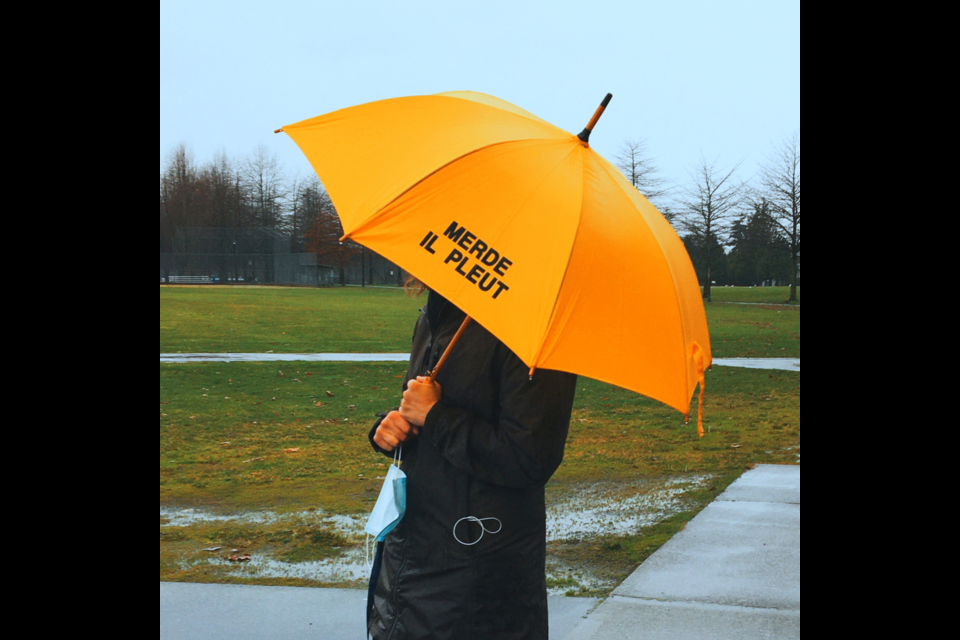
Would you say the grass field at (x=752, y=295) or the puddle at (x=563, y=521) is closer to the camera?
the puddle at (x=563, y=521)

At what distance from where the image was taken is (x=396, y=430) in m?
2.49

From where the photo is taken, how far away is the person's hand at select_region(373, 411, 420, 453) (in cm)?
248

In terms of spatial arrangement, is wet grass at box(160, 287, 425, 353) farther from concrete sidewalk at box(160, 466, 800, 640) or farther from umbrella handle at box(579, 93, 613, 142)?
umbrella handle at box(579, 93, 613, 142)

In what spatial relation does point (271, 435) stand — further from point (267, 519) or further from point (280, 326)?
point (280, 326)

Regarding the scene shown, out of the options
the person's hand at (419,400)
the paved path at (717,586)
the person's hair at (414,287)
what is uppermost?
the person's hair at (414,287)

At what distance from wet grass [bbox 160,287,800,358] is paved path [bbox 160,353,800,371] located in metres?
0.91

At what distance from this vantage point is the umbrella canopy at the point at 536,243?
2.25 metres

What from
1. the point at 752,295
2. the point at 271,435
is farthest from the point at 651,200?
the point at 271,435

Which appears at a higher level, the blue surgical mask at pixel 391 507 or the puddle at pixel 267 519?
the blue surgical mask at pixel 391 507

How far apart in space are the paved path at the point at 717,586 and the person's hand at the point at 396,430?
1.95 meters

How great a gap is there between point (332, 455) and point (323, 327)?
17.7 m

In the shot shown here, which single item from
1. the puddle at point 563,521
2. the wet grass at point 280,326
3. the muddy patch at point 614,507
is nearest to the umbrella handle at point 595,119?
the puddle at point 563,521

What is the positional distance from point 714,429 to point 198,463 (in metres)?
6.32

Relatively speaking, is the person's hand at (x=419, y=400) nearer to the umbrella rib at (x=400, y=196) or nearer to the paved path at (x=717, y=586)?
the umbrella rib at (x=400, y=196)
